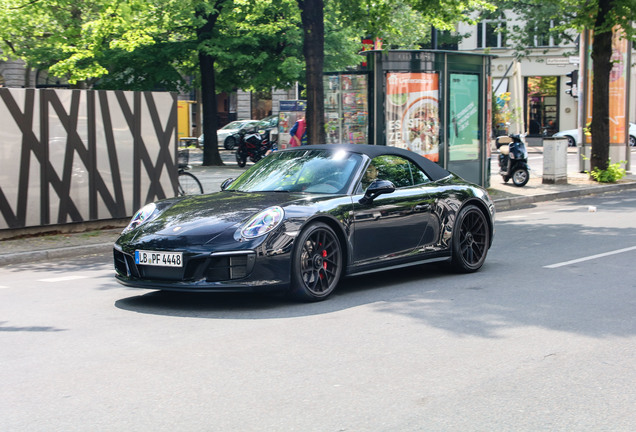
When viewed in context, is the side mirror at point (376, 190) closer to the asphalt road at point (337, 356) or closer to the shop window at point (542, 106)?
the asphalt road at point (337, 356)

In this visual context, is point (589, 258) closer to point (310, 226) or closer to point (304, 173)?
point (304, 173)

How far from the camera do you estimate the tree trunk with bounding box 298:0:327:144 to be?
49.0ft

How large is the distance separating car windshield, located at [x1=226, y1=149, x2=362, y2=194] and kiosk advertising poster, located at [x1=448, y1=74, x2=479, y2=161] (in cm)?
1019

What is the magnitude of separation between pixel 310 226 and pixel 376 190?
826 millimetres

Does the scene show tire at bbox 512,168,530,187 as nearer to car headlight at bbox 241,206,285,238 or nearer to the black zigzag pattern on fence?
→ the black zigzag pattern on fence

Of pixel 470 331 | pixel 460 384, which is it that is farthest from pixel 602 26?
pixel 460 384

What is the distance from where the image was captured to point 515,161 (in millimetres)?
19875

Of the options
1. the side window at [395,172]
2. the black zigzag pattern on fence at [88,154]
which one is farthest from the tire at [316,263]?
the black zigzag pattern on fence at [88,154]

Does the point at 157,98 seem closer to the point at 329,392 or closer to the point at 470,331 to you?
the point at 470,331

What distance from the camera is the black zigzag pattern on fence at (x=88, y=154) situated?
1131 cm

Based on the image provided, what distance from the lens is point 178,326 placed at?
621 cm

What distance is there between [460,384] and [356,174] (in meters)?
3.32

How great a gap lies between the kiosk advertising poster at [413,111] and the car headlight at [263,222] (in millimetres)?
10228

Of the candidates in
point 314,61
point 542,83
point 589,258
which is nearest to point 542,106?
point 542,83
